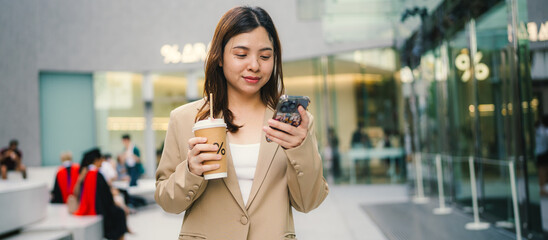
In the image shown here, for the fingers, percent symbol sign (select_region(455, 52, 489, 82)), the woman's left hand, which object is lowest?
the woman's left hand

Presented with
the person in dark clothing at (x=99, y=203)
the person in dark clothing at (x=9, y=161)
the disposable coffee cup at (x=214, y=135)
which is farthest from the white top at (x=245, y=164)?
the person in dark clothing at (x=9, y=161)

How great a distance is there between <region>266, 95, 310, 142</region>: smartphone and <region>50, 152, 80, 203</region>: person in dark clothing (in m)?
6.88

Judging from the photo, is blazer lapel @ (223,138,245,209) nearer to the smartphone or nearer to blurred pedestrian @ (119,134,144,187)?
the smartphone

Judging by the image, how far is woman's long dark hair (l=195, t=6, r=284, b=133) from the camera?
5.29 ft

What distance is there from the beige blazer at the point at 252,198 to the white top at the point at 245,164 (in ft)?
0.13

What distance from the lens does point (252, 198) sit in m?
1.57

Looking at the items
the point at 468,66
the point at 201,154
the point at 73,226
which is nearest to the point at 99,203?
the point at 73,226

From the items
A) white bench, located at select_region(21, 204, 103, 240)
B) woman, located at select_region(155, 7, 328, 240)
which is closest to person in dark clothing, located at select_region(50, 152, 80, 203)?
white bench, located at select_region(21, 204, 103, 240)

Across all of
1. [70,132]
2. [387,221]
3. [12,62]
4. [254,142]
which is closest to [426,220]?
[387,221]

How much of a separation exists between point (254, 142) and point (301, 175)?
257mm

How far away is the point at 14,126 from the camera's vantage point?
14.1 m

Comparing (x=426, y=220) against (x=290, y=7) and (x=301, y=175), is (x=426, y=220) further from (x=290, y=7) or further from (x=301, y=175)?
(x=290, y=7)

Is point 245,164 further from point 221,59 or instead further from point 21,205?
point 21,205

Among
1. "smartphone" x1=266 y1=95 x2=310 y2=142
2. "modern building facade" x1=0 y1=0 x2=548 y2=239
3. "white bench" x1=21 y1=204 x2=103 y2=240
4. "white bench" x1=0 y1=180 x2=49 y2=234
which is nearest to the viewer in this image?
"smartphone" x1=266 y1=95 x2=310 y2=142
